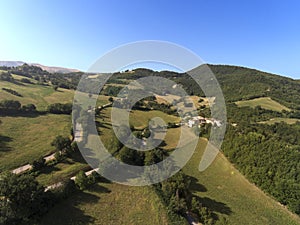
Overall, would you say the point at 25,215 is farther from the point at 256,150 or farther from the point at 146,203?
the point at 256,150

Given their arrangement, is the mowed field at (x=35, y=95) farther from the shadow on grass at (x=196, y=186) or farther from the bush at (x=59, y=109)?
the shadow on grass at (x=196, y=186)

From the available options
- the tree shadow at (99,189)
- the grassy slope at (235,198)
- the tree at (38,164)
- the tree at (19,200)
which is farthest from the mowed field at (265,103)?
the tree at (19,200)

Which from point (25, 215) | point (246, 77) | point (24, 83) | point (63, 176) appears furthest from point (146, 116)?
point (246, 77)

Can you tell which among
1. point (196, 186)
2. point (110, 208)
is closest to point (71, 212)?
point (110, 208)

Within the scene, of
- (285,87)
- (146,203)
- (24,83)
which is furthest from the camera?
(285,87)

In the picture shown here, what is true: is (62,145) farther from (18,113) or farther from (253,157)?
(253,157)
